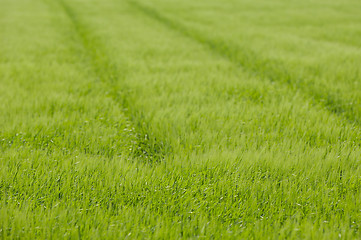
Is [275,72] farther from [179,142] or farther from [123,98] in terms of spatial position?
[179,142]

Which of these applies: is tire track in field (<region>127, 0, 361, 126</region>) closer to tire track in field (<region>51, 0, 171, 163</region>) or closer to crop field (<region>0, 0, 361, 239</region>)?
crop field (<region>0, 0, 361, 239</region>)

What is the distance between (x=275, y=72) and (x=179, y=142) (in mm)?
3306

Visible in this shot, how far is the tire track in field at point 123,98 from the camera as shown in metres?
2.77

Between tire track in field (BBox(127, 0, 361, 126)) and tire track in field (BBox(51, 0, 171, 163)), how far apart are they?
206 cm

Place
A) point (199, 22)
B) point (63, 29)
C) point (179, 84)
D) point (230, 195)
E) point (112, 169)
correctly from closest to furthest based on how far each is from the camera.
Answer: point (230, 195) < point (112, 169) < point (179, 84) < point (63, 29) < point (199, 22)

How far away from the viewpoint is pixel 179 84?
178 inches

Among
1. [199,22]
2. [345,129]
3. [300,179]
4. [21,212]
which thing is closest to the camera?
[21,212]

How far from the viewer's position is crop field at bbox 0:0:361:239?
1771mm

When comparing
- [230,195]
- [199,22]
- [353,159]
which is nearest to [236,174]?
[230,195]

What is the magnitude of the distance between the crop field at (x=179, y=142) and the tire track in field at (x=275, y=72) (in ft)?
0.10

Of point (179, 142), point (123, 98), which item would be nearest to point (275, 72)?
point (123, 98)

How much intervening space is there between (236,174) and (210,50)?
5.56 m

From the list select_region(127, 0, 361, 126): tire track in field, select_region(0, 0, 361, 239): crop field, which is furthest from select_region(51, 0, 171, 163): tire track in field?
select_region(127, 0, 361, 126): tire track in field

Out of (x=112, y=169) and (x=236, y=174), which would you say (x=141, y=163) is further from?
(x=236, y=174)
